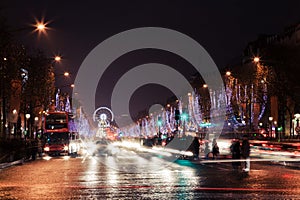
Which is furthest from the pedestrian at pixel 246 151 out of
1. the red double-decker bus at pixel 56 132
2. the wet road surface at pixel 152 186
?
the red double-decker bus at pixel 56 132

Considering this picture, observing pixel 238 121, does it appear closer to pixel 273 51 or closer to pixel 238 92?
pixel 238 92

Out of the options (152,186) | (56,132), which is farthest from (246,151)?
(56,132)

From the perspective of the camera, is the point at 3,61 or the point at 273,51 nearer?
the point at 3,61

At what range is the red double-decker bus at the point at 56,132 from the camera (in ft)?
201

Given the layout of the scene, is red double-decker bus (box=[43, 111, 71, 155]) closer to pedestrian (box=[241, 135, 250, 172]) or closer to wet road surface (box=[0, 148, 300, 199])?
wet road surface (box=[0, 148, 300, 199])

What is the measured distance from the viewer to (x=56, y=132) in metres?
61.3

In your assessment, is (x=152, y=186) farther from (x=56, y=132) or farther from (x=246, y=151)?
(x=56, y=132)

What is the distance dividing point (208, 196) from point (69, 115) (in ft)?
148

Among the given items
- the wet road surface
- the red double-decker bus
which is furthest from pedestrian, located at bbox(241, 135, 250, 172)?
the red double-decker bus

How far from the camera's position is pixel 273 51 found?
82.8m

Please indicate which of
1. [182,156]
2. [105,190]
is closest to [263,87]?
[182,156]

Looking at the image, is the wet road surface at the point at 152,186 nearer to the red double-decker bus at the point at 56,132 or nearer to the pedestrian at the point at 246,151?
the pedestrian at the point at 246,151

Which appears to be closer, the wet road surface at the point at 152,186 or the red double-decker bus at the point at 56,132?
the wet road surface at the point at 152,186

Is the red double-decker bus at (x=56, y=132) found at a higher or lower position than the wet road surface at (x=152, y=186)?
higher
